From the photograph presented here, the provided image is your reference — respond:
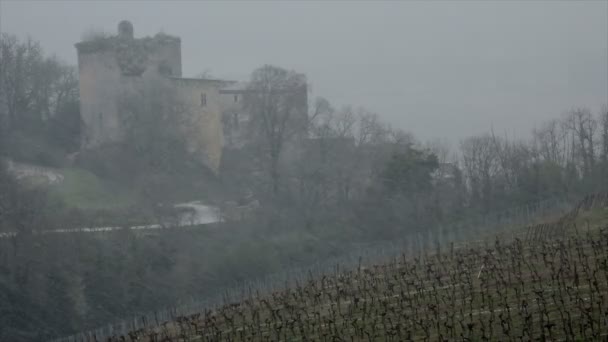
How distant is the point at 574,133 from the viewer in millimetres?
44844

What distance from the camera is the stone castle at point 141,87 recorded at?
44188 mm

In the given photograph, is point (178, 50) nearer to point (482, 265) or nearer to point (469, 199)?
point (469, 199)

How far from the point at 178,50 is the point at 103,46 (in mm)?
3674

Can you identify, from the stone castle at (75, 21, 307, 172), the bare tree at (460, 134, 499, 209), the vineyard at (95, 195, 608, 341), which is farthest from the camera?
the stone castle at (75, 21, 307, 172)

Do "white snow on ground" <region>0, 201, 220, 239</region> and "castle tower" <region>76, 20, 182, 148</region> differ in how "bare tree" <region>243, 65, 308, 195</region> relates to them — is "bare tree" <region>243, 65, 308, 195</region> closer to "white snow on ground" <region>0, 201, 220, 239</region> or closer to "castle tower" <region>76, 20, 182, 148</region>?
"white snow on ground" <region>0, 201, 220, 239</region>

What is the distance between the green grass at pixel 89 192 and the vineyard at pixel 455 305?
1495cm

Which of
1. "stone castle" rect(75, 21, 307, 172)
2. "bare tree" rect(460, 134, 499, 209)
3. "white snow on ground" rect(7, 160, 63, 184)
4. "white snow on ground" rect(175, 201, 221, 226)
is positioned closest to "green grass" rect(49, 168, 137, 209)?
"white snow on ground" rect(7, 160, 63, 184)

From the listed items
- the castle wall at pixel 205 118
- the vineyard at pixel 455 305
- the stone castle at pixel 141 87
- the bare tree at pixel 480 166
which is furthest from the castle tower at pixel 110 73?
the vineyard at pixel 455 305

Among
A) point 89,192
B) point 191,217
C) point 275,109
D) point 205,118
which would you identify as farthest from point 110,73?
Result: point 191,217

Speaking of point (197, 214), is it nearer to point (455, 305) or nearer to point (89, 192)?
point (89, 192)

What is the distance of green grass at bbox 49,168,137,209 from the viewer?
36.9 m

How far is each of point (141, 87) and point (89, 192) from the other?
22.6ft

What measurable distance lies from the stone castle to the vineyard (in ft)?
71.4

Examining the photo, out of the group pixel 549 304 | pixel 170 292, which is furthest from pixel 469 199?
pixel 549 304
